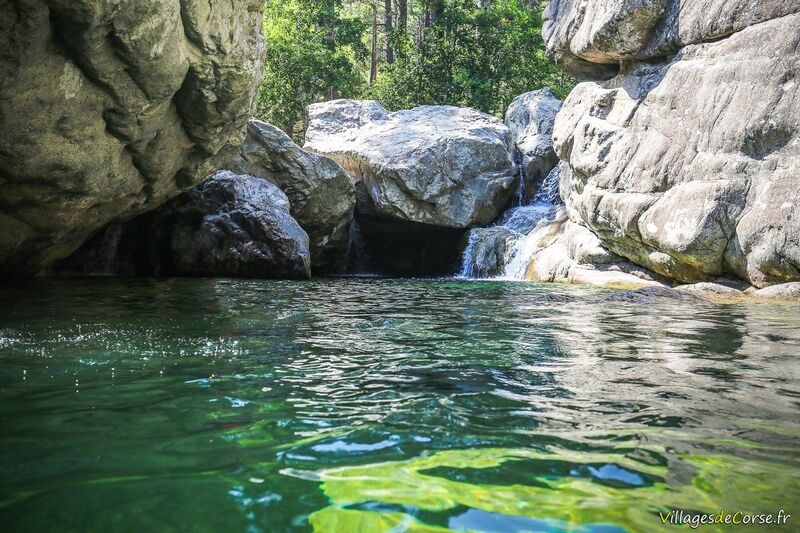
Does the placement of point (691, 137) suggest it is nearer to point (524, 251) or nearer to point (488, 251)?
point (524, 251)

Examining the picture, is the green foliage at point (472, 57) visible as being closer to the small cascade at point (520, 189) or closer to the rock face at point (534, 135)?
the rock face at point (534, 135)

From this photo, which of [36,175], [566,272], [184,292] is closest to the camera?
[36,175]

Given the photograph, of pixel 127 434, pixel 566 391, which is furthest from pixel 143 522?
pixel 566 391

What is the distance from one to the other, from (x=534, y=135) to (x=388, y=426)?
58.0 ft

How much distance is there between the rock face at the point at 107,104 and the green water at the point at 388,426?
6.78 feet

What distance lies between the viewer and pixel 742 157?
10.4 meters

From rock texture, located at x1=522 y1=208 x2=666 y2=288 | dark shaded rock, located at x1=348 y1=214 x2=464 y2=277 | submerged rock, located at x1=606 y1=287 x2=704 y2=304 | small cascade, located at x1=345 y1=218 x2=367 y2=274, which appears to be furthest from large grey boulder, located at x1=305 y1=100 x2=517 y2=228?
submerged rock, located at x1=606 y1=287 x2=704 y2=304

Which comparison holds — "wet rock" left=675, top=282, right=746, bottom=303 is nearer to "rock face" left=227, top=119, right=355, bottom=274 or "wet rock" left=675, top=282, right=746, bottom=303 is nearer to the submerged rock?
the submerged rock

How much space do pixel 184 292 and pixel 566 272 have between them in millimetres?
7967

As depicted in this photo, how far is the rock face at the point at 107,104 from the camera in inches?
227

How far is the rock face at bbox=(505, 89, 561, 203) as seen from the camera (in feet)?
62.1

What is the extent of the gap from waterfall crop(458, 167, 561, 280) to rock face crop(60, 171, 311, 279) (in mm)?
5088

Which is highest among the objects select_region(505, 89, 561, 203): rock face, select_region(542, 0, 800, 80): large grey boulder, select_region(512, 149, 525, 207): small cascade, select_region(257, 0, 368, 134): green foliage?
select_region(257, 0, 368, 134): green foliage

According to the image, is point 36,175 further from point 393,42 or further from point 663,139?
point 393,42
